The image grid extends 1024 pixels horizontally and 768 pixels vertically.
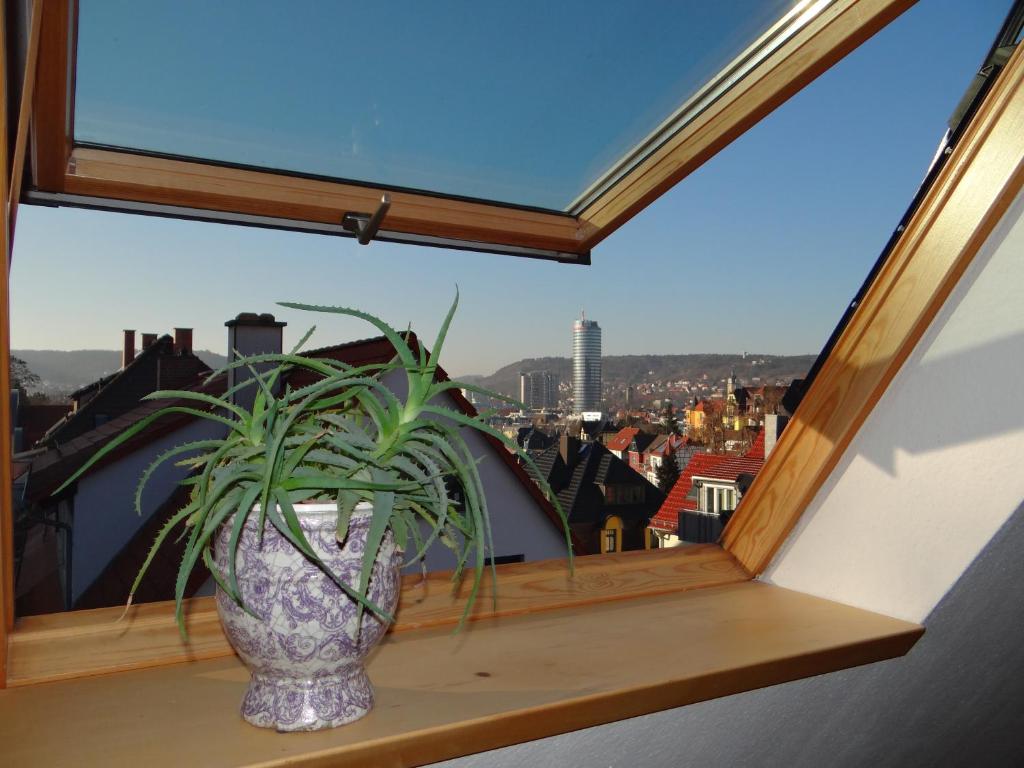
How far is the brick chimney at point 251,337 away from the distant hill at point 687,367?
53 cm

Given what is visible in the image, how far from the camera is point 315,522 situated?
0.97 m

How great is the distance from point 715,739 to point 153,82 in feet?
4.88

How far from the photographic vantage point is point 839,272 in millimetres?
1993

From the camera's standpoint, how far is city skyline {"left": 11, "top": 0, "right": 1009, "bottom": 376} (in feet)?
4.90

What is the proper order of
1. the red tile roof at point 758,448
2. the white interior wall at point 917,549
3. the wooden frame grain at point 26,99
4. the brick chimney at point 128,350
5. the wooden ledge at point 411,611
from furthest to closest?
the red tile roof at point 758,448 → the white interior wall at point 917,549 → the brick chimney at point 128,350 → the wooden ledge at point 411,611 → the wooden frame grain at point 26,99

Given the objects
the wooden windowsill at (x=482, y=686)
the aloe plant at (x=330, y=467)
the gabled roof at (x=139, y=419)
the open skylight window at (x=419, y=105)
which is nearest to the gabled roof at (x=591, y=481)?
the wooden windowsill at (x=482, y=686)

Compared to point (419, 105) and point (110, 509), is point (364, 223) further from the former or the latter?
point (110, 509)

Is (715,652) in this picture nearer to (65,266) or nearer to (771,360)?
(771,360)

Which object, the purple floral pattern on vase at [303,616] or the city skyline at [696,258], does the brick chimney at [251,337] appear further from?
the purple floral pattern on vase at [303,616]

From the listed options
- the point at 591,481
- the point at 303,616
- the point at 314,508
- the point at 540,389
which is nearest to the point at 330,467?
the point at 314,508

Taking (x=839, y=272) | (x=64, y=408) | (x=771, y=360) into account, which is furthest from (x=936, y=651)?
(x=64, y=408)

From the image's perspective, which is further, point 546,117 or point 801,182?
point 801,182

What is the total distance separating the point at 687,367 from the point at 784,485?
35cm

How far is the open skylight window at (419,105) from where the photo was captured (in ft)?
4.25
